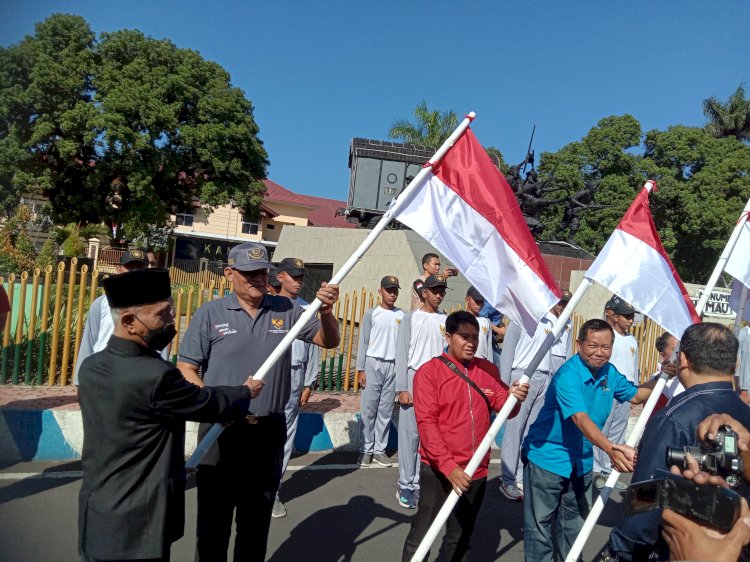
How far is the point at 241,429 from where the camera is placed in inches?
144

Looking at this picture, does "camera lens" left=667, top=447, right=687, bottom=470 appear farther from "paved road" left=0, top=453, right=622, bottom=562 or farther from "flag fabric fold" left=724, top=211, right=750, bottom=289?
"flag fabric fold" left=724, top=211, right=750, bottom=289

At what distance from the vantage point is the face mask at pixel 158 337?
2795 mm

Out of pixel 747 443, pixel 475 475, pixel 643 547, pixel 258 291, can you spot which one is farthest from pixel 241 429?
pixel 747 443

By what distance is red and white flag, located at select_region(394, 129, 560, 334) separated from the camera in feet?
13.1

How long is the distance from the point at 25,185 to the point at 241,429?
28.9 metres

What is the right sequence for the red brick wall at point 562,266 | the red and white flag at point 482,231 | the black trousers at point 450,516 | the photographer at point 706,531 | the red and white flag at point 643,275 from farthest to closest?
the red brick wall at point 562,266
the red and white flag at point 643,275
the red and white flag at point 482,231
the black trousers at point 450,516
the photographer at point 706,531

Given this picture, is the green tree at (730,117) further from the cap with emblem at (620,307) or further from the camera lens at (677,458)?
the camera lens at (677,458)

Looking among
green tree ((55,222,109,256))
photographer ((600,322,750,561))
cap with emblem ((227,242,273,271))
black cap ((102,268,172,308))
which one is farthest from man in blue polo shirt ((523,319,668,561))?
green tree ((55,222,109,256))

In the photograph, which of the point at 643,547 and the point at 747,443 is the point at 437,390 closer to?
the point at 643,547

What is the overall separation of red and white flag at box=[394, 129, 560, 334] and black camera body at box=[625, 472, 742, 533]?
181cm

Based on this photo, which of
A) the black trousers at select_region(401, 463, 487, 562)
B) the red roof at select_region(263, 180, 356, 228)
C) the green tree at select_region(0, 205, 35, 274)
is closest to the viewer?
the black trousers at select_region(401, 463, 487, 562)

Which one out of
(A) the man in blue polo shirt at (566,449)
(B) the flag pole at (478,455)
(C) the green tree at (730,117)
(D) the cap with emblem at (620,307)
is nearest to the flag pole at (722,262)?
(A) the man in blue polo shirt at (566,449)

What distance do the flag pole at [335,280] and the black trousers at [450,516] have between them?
3.77ft

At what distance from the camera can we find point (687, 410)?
2705 millimetres
